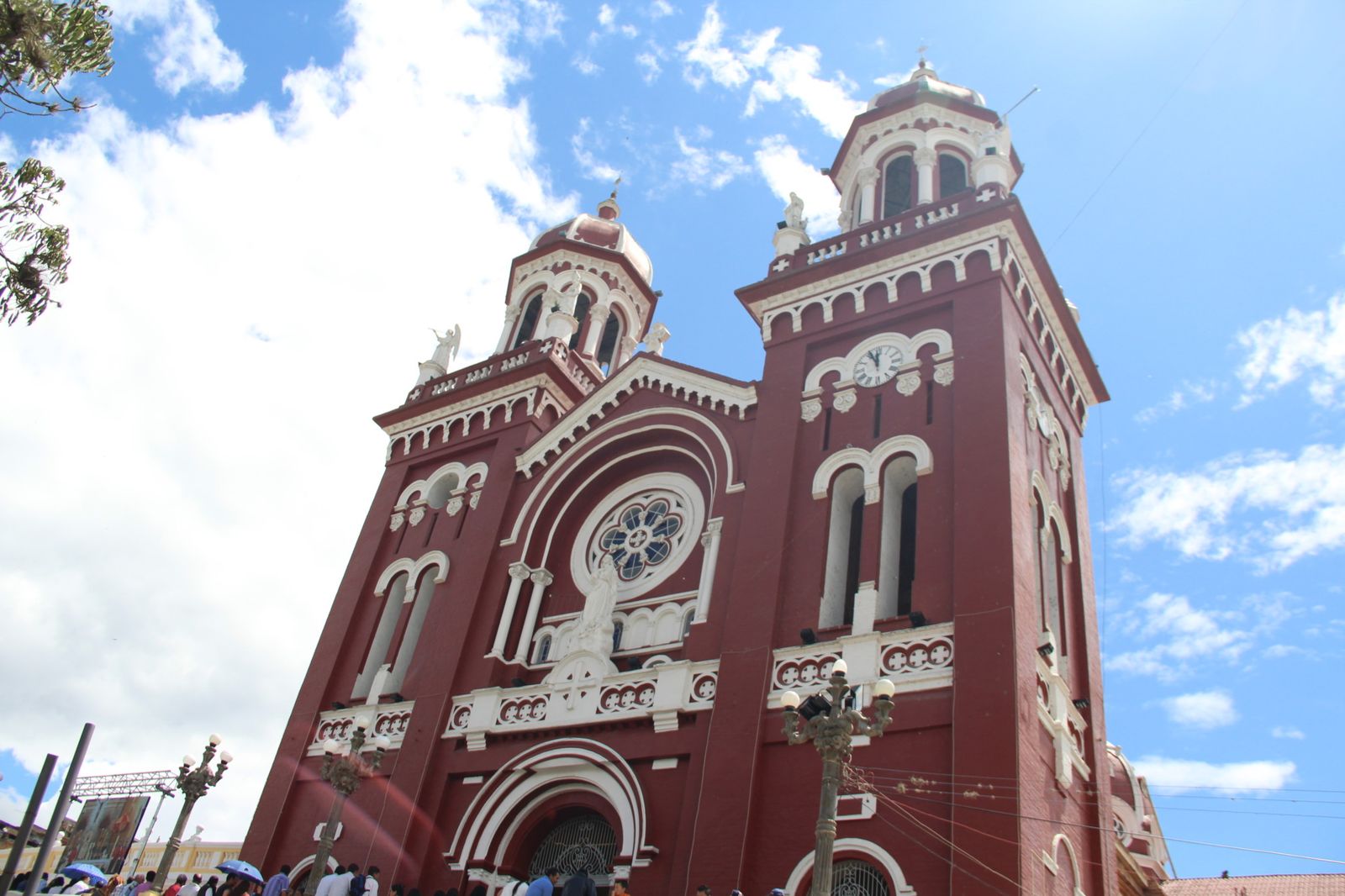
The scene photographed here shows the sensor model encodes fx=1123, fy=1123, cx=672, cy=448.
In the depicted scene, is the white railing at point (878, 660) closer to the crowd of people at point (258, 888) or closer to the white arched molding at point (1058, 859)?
the white arched molding at point (1058, 859)

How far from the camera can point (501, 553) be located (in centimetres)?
2275

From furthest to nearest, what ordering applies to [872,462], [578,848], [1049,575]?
[1049,575] → [872,462] → [578,848]

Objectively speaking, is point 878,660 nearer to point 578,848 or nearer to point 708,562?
point 708,562

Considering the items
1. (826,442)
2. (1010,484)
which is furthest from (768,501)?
(1010,484)

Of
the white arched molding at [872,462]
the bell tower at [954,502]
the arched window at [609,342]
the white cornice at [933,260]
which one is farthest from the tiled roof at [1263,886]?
the arched window at [609,342]

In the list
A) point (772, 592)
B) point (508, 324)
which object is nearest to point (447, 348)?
point (508, 324)

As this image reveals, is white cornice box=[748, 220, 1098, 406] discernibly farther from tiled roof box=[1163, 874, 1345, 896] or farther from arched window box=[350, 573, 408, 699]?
tiled roof box=[1163, 874, 1345, 896]

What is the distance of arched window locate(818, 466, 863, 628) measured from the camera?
17859 mm

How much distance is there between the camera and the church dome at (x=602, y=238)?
30703 mm

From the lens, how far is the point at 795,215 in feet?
79.9

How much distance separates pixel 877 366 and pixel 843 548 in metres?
3.52

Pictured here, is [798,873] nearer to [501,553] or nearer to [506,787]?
[506,787]

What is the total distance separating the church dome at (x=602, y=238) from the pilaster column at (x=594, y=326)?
173 centimetres

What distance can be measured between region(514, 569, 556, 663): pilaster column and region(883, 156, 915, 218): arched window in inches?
452
